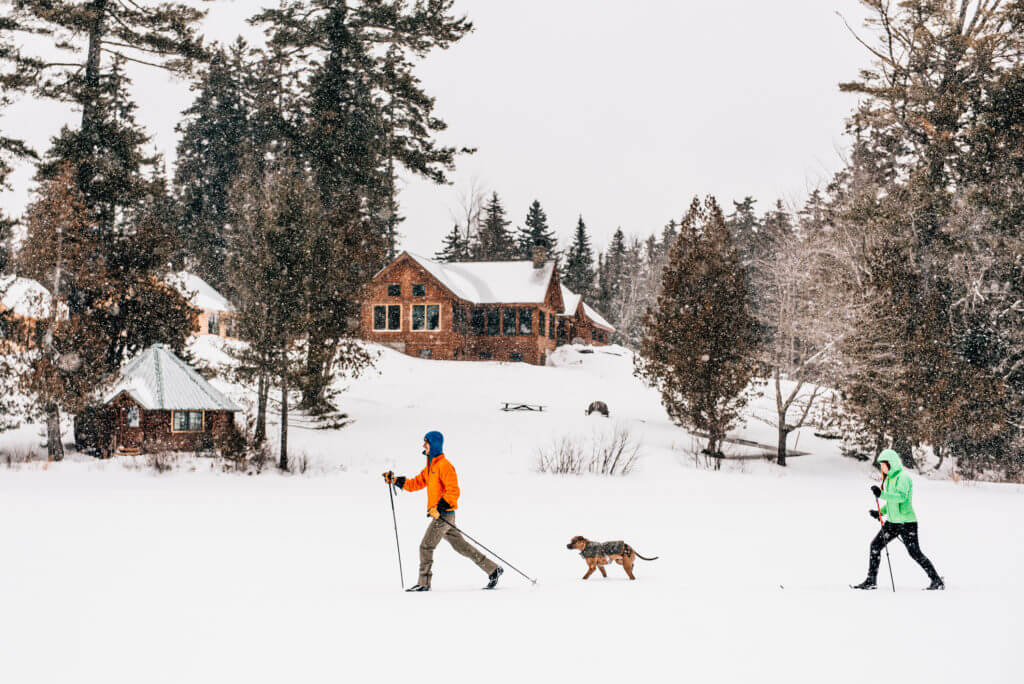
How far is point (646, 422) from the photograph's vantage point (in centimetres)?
2673

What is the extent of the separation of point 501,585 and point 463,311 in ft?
107

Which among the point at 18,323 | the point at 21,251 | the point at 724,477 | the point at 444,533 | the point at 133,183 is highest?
the point at 133,183

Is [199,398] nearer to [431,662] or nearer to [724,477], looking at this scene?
[724,477]

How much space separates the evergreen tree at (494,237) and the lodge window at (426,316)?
23.8 meters

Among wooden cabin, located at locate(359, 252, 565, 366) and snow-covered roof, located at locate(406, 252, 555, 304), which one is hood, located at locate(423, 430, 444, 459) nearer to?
wooden cabin, located at locate(359, 252, 565, 366)

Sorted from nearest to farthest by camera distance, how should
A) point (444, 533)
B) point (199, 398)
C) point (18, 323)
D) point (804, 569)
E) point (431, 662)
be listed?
1. point (431, 662)
2. point (444, 533)
3. point (804, 569)
4. point (18, 323)
5. point (199, 398)

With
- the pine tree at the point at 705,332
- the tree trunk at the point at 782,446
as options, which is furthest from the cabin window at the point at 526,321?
the tree trunk at the point at 782,446

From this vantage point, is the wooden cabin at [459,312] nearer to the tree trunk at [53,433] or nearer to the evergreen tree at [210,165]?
the evergreen tree at [210,165]

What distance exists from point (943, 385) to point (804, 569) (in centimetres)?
1379

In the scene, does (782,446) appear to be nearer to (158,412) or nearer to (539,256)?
(158,412)

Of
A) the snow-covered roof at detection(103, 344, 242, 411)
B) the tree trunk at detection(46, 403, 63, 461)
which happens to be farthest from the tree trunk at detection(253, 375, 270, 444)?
the tree trunk at detection(46, 403, 63, 461)

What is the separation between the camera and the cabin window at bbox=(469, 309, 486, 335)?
41.2 metres

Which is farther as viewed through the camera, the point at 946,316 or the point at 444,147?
the point at 444,147

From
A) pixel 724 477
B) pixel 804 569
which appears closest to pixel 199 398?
pixel 724 477
